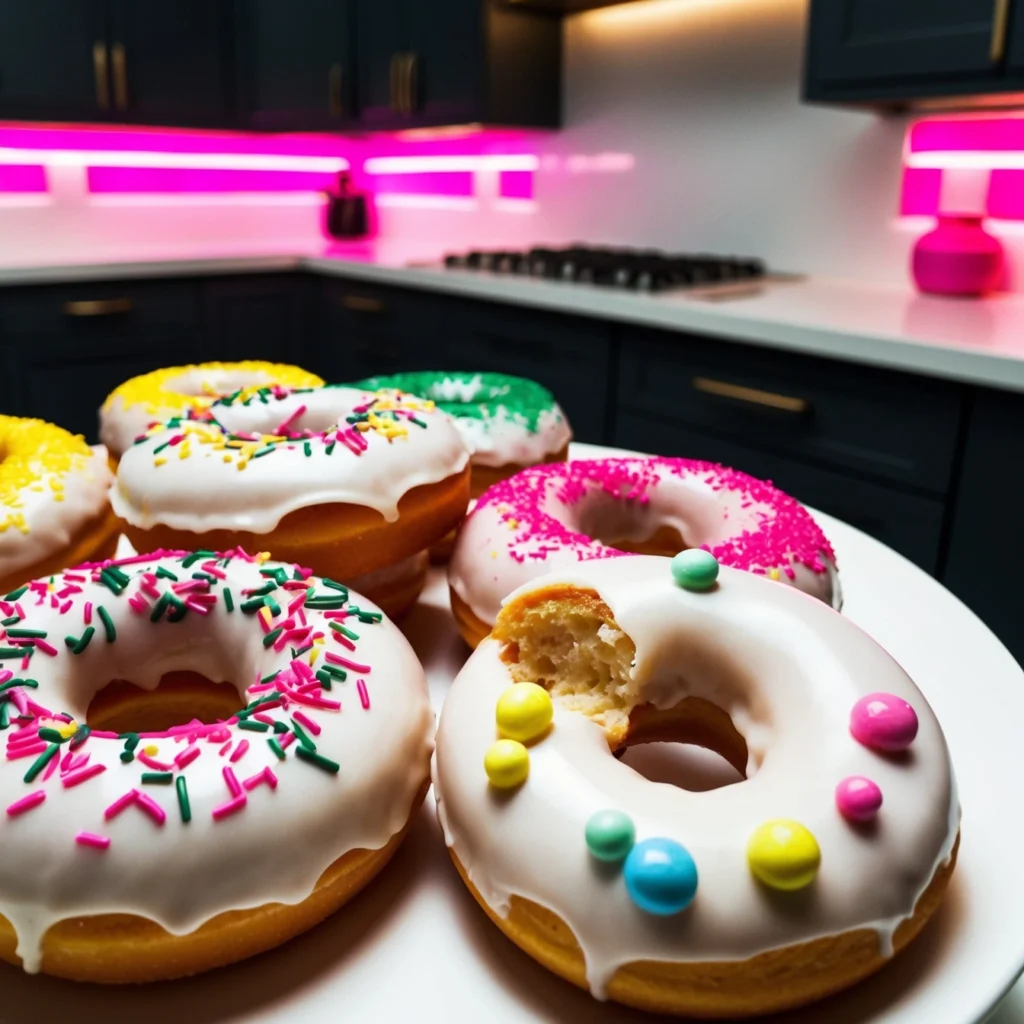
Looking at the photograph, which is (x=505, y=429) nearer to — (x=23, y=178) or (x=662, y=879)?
(x=662, y=879)

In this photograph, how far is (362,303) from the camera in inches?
118

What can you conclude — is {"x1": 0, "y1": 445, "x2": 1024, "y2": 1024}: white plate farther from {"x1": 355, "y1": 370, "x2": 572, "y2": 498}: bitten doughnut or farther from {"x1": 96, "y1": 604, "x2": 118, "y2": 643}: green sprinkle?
{"x1": 355, "y1": 370, "x2": 572, "y2": 498}: bitten doughnut

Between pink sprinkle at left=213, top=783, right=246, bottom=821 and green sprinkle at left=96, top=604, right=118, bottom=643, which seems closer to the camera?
pink sprinkle at left=213, top=783, right=246, bottom=821

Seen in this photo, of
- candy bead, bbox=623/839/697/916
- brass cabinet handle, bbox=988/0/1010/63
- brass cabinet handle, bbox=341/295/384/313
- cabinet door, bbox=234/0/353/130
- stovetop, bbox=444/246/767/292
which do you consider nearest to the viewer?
candy bead, bbox=623/839/697/916

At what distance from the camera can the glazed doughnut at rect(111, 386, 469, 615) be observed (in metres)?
0.85

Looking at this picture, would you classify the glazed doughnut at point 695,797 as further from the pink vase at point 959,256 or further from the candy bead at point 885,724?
the pink vase at point 959,256

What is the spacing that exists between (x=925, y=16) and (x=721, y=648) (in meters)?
1.72

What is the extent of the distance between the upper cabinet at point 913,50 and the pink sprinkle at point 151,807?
6.23 feet

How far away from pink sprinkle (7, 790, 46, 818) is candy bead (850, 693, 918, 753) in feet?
1.53

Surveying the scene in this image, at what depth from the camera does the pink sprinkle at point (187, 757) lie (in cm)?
56

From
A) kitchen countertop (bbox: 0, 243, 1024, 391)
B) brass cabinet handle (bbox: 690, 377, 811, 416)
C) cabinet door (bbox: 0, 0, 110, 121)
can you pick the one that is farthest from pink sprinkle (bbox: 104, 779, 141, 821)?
cabinet door (bbox: 0, 0, 110, 121)

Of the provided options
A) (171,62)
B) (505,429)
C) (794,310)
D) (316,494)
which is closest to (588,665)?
(316,494)

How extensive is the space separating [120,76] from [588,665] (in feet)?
10.4

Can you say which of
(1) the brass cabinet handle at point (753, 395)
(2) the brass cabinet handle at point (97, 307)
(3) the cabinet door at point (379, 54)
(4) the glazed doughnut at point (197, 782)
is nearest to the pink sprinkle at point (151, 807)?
(4) the glazed doughnut at point (197, 782)
